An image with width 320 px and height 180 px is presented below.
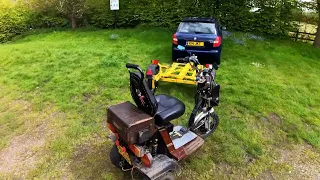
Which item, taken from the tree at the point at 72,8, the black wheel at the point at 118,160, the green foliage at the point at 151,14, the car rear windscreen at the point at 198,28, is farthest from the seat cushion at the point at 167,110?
the tree at the point at 72,8

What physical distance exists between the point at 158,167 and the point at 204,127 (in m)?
1.46

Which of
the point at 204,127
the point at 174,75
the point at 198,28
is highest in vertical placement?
the point at 198,28

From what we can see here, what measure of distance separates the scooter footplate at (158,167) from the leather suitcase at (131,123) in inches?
13.5

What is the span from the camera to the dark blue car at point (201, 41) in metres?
7.00

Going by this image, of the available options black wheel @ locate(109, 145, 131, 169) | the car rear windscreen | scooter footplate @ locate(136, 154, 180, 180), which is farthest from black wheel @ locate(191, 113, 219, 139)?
the car rear windscreen

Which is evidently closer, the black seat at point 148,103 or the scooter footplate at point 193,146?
the black seat at point 148,103

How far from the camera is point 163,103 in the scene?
11.9ft

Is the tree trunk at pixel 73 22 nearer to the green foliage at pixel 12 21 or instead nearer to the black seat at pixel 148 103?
the green foliage at pixel 12 21

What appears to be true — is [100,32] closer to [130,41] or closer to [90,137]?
[130,41]

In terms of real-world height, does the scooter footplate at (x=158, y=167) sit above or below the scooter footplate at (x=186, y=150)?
above

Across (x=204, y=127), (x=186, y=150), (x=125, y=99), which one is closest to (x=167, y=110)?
(x=186, y=150)

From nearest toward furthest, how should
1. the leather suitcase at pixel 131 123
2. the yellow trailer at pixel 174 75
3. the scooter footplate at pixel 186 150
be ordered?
1. the leather suitcase at pixel 131 123
2. the scooter footplate at pixel 186 150
3. the yellow trailer at pixel 174 75

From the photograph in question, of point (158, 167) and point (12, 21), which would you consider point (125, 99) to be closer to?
point (158, 167)

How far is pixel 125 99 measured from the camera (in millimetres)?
5613
